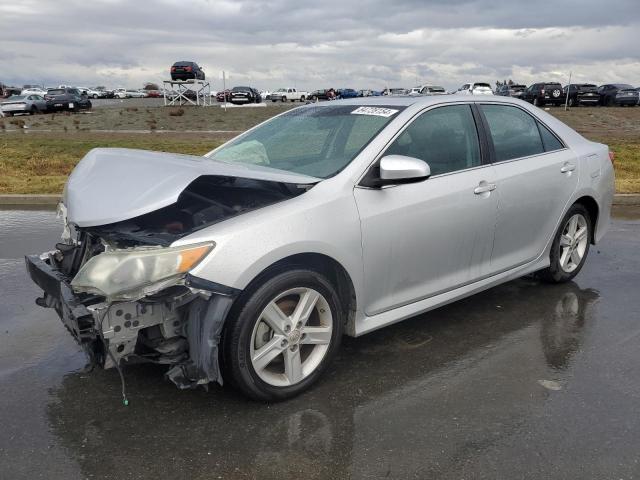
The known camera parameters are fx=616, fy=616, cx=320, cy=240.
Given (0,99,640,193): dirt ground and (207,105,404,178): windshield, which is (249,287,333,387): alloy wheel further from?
(0,99,640,193): dirt ground

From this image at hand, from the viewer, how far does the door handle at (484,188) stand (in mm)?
4218

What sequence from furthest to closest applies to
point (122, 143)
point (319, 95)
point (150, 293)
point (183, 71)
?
point (319, 95) → point (183, 71) → point (122, 143) → point (150, 293)

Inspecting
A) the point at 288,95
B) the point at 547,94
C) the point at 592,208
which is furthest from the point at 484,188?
the point at 288,95

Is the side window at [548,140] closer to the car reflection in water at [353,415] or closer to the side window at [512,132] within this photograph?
the side window at [512,132]

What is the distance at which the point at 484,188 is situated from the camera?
14.0 ft

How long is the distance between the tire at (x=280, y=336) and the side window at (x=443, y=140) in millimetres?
1071

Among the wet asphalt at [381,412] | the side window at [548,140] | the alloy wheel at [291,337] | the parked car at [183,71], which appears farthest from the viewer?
the parked car at [183,71]

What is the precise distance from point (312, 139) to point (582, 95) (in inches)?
1533

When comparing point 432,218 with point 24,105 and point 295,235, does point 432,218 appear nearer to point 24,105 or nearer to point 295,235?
point 295,235

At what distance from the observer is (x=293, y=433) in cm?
309

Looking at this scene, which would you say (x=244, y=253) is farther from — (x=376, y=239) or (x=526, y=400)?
(x=526, y=400)

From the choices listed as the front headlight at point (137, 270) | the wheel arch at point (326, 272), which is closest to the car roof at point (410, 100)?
the wheel arch at point (326, 272)

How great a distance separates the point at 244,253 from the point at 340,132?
5.00 ft

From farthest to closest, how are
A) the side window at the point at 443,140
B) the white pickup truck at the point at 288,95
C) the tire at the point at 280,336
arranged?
1. the white pickup truck at the point at 288,95
2. the side window at the point at 443,140
3. the tire at the point at 280,336
